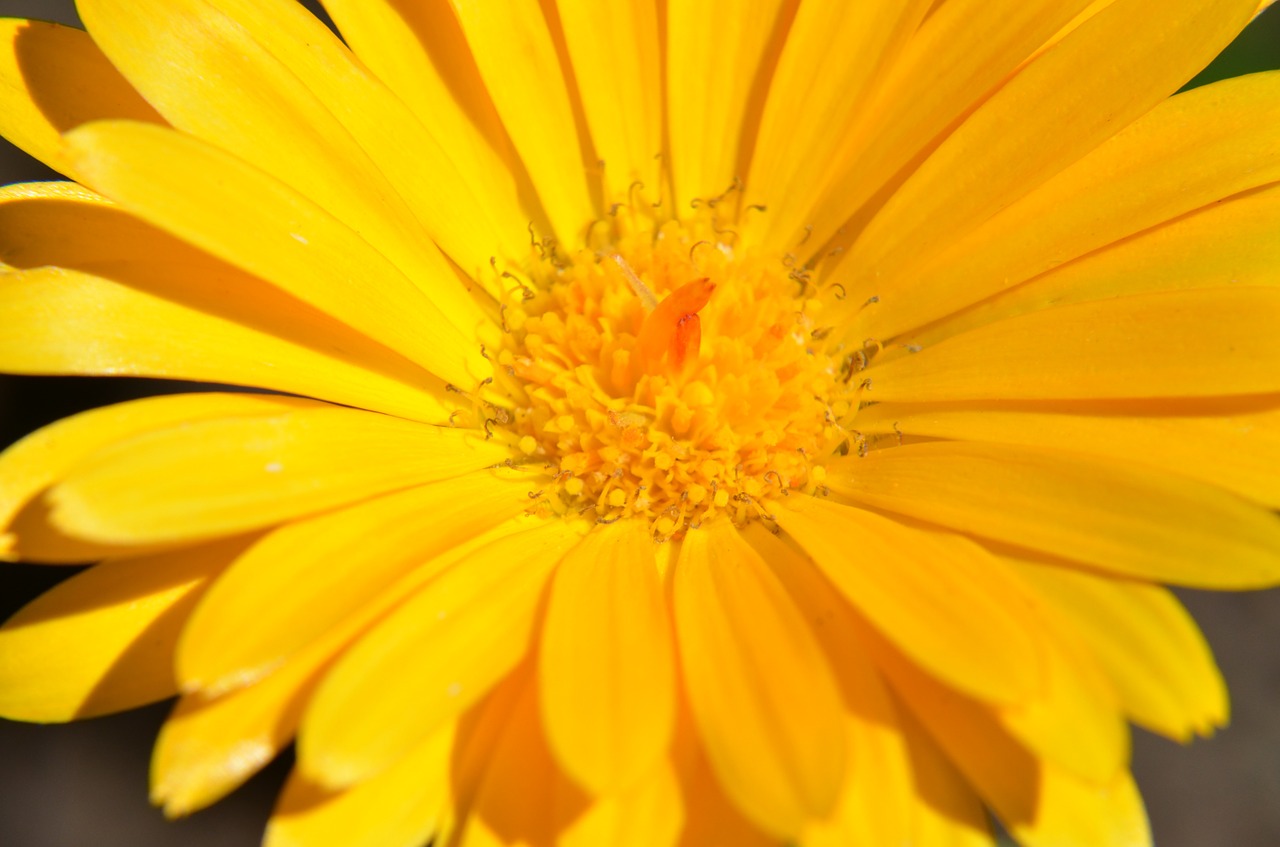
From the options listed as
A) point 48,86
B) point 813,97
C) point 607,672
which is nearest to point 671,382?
Answer: point 813,97

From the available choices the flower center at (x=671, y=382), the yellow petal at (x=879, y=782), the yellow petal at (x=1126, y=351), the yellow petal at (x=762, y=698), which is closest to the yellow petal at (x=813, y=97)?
the flower center at (x=671, y=382)

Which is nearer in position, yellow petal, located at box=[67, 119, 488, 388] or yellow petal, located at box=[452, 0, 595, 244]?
yellow petal, located at box=[67, 119, 488, 388]

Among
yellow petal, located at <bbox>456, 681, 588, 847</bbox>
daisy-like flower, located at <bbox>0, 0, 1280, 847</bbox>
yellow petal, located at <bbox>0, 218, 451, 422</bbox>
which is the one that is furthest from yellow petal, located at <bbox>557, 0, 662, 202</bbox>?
yellow petal, located at <bbox>456, 681, 588, 847</bbox>

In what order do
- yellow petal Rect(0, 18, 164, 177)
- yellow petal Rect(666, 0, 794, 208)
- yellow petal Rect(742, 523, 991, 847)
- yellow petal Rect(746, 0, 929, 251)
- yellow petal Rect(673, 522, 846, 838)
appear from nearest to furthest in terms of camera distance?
yellow petal Rect(673, 522, 846, 838) < yellow petal Rect(742, 523, 991, 847) < yellow petal Rect(0, 18, 164, 177) < yellow petal Rect(746, 0, 929, 251) < yellow petal Rect(666, 0, 794, 208)

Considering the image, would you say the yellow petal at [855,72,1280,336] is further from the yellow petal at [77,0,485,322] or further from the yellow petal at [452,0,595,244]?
the yellow petal at [77,0,485,322]

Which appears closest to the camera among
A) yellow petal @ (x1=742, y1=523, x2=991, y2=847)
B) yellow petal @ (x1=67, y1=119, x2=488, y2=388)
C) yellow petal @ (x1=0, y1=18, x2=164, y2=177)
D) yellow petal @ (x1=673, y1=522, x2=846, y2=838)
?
yellow petal @ (x1=673, y1=522, x2=846, y2=838)

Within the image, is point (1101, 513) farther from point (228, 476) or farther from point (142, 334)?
point (142, 334)

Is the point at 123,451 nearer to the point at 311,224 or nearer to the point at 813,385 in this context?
the point at 311,224

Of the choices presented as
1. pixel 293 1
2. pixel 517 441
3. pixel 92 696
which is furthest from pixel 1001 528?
pixel 293 1
